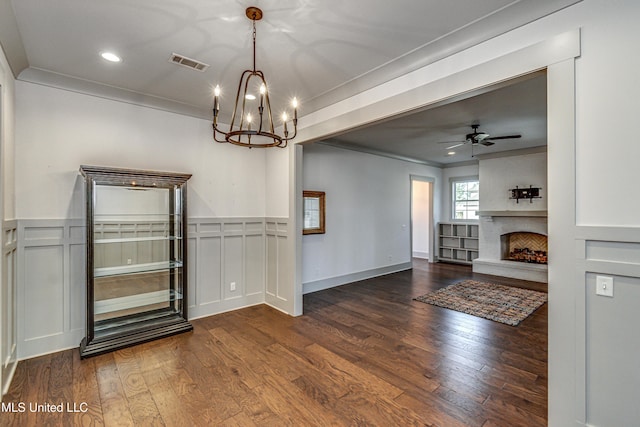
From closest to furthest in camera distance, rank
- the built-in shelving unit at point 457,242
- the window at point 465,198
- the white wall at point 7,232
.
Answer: the white wall at point 7,232, the built-in shelving unit at point 457,242, the window at point 465,198

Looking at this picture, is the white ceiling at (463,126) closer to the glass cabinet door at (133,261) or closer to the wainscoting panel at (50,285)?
the glass cabinet door at (133,261)

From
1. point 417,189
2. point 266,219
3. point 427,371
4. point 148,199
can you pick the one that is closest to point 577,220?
point 427,371

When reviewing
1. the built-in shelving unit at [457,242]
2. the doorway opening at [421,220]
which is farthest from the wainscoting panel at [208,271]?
the doorway opening at [421,220]

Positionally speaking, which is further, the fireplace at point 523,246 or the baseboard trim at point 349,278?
the fireplace at point 523,246

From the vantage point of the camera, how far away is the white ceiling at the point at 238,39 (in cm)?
200

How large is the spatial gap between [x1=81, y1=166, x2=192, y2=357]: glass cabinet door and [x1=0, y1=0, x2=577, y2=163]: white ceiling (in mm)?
1064

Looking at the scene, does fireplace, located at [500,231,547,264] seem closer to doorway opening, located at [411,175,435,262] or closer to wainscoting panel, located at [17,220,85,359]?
doorway opening, located at [411,175,435,262]

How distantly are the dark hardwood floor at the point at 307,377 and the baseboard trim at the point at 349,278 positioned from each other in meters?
1.39

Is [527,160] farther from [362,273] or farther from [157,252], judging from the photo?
[157,252]

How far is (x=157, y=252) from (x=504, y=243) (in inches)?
284

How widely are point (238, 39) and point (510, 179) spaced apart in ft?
21.9

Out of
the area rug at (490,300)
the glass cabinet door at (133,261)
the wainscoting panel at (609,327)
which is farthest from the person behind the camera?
the area rug at (490,300)

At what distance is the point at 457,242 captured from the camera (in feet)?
27.6

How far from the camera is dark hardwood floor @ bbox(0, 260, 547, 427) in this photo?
2.17 m
